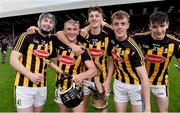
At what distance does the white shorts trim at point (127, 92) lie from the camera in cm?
496

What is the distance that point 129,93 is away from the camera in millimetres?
4988

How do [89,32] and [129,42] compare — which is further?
[89,32]

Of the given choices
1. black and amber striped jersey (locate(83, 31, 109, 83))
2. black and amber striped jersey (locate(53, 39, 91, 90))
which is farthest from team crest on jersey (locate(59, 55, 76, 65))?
black and amber striped jersey (locate(83, 31, 109, 83))

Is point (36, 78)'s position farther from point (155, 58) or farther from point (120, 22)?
point (155, 58)

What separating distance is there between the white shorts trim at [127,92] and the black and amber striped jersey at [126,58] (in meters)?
0.07

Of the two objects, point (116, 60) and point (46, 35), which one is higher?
point (46, 35)

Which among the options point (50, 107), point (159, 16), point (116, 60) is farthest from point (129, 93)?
point (50, 107)

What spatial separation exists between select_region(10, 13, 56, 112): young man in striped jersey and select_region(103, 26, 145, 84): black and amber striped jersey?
0.95 meters

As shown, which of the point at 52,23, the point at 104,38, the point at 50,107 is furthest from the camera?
the point at 50,107

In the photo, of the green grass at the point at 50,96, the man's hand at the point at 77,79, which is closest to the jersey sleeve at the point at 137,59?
the man's hand at the point at 77,79

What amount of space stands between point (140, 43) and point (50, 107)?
3.73 m

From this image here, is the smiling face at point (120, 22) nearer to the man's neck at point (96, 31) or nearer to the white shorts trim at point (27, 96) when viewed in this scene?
the man's neck at point (96, 31)

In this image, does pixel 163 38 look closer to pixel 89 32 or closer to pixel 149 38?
pixel 149 38

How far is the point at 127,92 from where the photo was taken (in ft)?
A: 16.5
